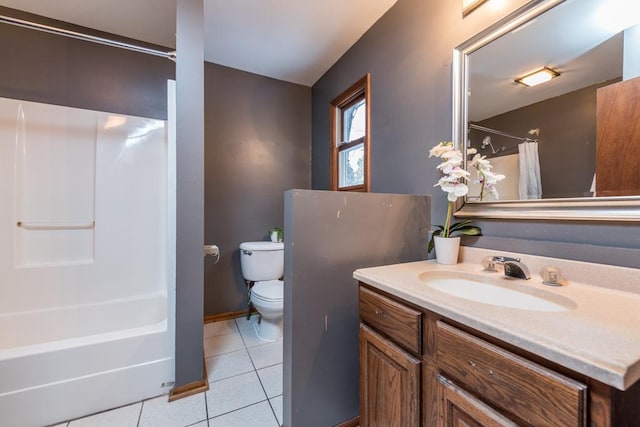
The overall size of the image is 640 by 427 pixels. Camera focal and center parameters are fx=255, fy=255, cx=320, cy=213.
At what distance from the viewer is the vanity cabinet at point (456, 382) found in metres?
0.46

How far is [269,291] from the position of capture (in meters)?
1.98

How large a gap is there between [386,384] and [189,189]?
1.35 meters

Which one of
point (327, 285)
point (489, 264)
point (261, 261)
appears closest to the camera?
point (489, 264)

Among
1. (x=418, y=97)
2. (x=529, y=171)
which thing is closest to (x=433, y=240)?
(x=529, y=171)

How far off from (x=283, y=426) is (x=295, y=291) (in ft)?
2.17

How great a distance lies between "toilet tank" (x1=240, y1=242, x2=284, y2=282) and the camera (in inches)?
87.7

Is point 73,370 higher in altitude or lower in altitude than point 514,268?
A: lower

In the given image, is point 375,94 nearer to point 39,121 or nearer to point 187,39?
point 187,39

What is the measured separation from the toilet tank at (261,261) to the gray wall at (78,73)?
137 centimetres

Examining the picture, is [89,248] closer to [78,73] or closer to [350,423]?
[78,73]

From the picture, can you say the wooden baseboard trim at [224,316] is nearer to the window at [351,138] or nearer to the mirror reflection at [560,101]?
the window at [351,138]

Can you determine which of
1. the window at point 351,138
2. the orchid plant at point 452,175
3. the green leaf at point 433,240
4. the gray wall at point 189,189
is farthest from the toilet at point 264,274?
the orchid plant at point 452,175

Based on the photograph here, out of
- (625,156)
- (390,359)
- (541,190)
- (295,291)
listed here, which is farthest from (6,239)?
(625,156)

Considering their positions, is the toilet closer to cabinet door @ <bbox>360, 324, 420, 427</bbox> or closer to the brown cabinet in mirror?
cabinet door @ <bbox>360, 324, 420, 427</bbox>
